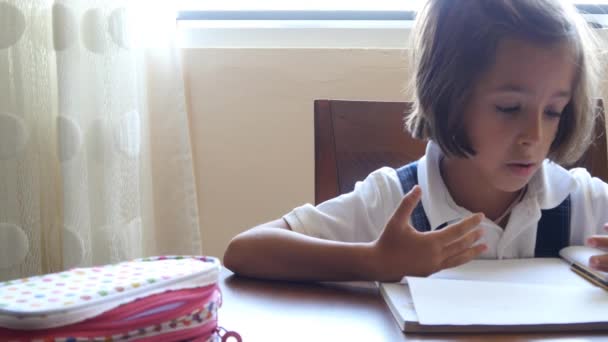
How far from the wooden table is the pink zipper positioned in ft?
0.23

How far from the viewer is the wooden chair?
91cm

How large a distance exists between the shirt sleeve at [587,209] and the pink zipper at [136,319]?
618mm

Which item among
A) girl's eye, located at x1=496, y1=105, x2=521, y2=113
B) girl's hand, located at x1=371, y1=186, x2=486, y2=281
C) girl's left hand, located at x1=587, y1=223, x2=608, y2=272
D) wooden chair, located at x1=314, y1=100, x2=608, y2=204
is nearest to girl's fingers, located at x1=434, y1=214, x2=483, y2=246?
girl's hand, located at x1=371, y1=186, x2=486, y2=281

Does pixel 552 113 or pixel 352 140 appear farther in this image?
pixel 352 140

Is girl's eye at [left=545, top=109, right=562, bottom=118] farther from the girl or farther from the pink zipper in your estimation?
the pink zipper

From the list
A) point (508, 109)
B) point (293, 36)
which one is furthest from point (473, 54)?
point (293, 36)

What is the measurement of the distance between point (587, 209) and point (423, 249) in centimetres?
37

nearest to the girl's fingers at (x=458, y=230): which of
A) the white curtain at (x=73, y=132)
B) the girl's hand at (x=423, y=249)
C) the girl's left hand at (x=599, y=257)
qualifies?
the girl's hand at (x=423, y=249)

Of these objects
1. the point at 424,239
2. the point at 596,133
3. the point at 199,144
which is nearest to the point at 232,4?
→ the point at 199,144

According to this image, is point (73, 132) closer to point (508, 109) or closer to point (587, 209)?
point (508, 109)

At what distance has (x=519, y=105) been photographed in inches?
28.4

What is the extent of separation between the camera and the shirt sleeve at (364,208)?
82 cm

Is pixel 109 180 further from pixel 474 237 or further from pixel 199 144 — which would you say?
pixel 474 237

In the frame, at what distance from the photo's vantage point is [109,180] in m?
1.06
